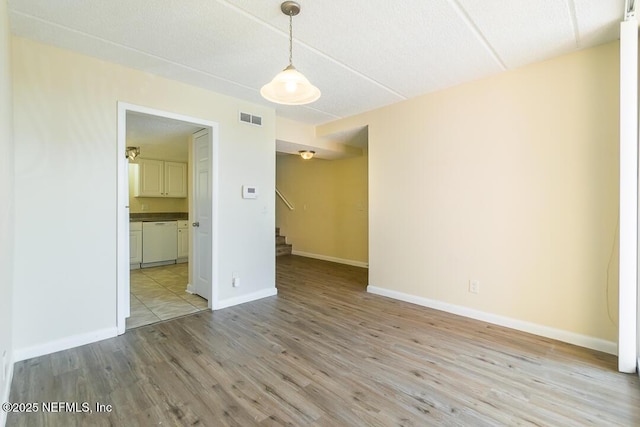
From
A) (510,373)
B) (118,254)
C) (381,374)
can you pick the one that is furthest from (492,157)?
(118,254)

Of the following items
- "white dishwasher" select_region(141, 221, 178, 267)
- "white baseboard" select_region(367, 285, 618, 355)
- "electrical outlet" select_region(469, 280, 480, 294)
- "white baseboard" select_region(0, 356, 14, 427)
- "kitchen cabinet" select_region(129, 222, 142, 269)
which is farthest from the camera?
"white dishwasher" select_region(141, 221, 178, 267)

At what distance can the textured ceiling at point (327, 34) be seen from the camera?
1.92 meters

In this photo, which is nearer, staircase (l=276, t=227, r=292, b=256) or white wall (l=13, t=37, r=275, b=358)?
white wall (l=13, t=37, r=275, b=358)

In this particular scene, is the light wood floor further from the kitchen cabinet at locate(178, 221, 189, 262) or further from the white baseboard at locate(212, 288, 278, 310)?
the kitchen cabinet at locate(178, 221, 189, 262)

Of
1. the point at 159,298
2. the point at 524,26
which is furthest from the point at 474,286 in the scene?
the point at 159,298

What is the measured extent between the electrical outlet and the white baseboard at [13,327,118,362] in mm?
3587

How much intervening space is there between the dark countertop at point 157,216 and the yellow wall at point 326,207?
2471 mm

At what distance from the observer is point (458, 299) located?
3236 mm

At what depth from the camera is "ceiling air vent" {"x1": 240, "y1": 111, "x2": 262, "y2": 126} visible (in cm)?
362

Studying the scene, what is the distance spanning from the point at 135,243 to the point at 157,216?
2.69 ft

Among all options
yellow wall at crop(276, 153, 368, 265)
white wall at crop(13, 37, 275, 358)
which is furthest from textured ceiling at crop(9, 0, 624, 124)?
yellow wall at crop(276, 153, 368, 265)

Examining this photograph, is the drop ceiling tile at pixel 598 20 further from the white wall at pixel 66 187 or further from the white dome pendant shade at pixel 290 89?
the white wall at pixel 66 187

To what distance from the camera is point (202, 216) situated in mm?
3697

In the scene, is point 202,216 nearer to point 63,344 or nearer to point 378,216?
point 63,344
